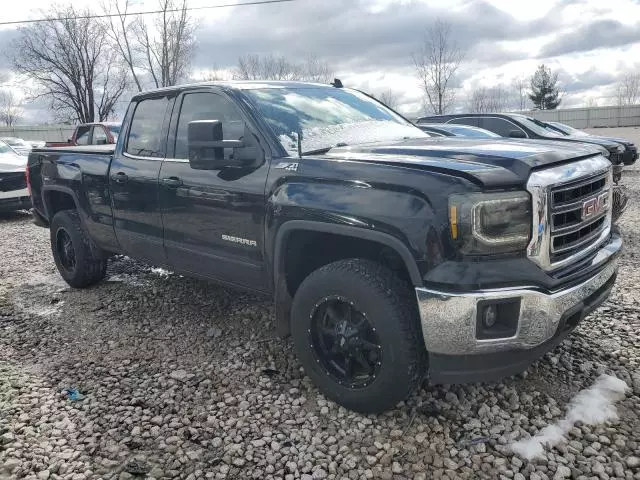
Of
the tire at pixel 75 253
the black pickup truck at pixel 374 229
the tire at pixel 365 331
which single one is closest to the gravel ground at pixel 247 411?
the tire at pixel 365 331

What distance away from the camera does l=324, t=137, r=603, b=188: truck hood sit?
2484mm

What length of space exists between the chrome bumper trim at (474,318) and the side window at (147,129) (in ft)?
8.38

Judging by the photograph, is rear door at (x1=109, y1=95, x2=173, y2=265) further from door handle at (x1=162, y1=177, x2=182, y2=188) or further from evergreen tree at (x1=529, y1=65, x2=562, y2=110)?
evergreen tree at (x1=529, y1=65, x2=562, y2=110)

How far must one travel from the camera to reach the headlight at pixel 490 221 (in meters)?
2.43

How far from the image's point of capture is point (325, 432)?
9.36ft

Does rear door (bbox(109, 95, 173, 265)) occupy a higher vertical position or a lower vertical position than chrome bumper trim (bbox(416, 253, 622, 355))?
higher

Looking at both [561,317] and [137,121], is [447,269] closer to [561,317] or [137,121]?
[561,317]

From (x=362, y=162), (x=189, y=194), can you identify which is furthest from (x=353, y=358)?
(x=189, y=194)

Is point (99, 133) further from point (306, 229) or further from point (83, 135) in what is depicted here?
point (306, 229)

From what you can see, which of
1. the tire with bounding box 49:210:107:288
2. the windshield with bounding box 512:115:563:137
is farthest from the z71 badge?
the windshield with bounding box 512:115:563:137

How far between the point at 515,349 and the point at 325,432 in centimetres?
107

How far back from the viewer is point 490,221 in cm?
244

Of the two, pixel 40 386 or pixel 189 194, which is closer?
pixel 40 386

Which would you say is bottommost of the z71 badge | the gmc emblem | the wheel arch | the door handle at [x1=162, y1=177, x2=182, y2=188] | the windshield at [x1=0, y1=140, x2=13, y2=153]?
the wheel arch
